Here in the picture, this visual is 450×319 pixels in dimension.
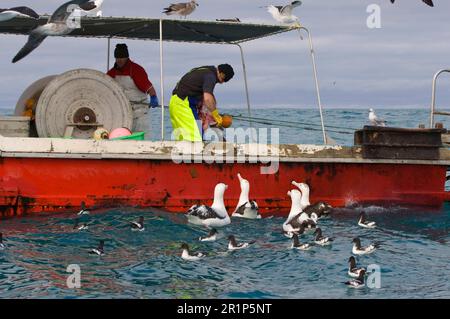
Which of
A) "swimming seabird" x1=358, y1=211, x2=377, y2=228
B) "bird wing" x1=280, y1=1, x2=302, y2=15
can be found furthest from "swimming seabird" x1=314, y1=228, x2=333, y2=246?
"bird wing" x1=280, y1=1, x2=302, y2=15

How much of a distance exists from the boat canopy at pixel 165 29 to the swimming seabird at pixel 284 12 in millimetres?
129

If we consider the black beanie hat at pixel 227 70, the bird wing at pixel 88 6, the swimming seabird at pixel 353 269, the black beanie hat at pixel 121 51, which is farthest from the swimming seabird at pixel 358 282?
the black beanie hat at pixel 121 51

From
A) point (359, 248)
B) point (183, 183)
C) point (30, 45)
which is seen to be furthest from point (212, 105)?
point (359, 248)

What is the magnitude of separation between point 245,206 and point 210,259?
2.36 m

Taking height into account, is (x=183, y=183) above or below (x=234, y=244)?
above

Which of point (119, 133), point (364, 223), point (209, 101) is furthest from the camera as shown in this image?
point (209, 101)

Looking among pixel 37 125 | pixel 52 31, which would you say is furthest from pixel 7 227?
pixel 52 31

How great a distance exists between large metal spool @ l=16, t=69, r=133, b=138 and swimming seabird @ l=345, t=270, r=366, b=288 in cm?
541

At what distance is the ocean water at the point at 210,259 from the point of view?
10359mm

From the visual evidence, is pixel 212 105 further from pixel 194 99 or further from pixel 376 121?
pixel 376 121

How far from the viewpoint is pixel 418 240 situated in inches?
528

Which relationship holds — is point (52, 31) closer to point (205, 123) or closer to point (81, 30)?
point (81, 30)

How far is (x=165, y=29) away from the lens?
15828 mm

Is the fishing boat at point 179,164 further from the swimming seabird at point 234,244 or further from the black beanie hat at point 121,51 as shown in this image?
the swimming seabird at point 234,244
